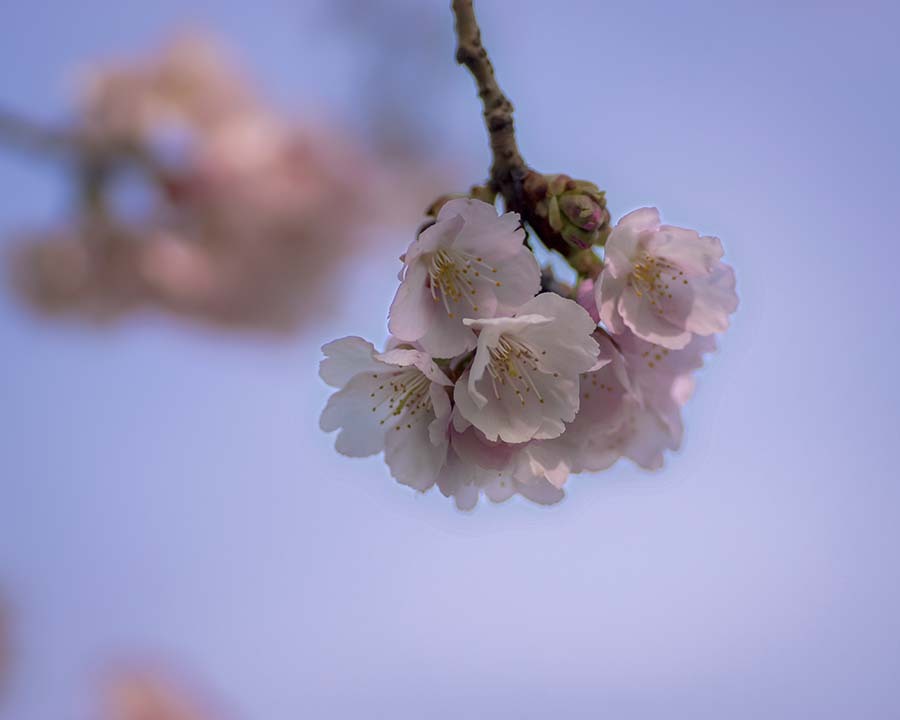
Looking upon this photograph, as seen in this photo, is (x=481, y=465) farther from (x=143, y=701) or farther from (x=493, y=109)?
(x=143, y=701)

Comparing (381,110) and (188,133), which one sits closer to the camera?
(188,133)

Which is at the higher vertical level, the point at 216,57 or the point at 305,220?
the point at 216,57

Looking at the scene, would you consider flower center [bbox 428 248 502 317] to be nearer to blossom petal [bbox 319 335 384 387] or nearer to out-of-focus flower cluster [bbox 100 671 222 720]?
blossom petal [bbox 319 335 384 387]

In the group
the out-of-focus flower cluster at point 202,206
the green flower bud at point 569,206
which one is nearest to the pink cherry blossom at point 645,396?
the green flower bud at point 569,206

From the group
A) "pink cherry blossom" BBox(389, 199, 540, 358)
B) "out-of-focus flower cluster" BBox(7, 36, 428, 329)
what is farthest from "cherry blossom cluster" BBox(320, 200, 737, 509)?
"out-of-focus flower cluster" BBox(7, 36, 428, 329)

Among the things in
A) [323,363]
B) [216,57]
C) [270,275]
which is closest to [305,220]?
[270,275]

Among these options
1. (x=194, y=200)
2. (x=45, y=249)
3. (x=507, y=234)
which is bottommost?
(x=507, y=234)

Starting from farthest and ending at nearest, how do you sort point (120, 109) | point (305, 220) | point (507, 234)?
point (305, 220) → point (120, 109) → point (507, 234)

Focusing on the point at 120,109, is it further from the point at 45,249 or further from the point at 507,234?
the point at 507,234
